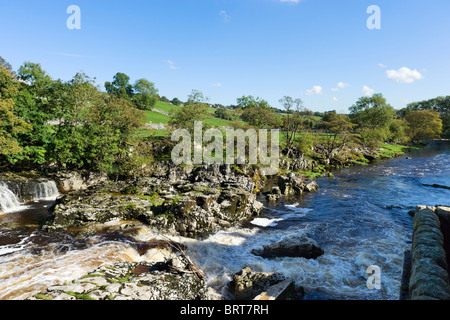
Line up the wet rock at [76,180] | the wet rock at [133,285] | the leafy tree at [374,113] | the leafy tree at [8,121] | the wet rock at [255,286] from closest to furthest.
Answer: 1. the wet rock at [133,285]
2. the wet rock at [255,286]
3. the leafy tree at [8,121]
4. the wet rock at [76,180]
5. the leafy tree at [374,113]

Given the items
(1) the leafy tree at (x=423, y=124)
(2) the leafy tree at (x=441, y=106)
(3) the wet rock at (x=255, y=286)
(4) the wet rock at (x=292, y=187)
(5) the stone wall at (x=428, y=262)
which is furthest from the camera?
(2) the leafy tree at (x=441, y=106)

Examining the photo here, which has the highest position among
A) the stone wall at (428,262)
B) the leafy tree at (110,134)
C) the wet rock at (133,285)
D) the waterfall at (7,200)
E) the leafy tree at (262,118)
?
the leafy tree at (262,118)

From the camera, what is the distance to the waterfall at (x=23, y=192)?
54.9 feet

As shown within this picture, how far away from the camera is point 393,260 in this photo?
11383mm

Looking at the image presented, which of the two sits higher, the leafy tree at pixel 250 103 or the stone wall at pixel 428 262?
the leafy tree at pixel 250 103

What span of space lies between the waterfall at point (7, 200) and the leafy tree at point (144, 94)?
5659cm

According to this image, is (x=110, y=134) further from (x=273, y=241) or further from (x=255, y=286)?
(x=255, y=286)

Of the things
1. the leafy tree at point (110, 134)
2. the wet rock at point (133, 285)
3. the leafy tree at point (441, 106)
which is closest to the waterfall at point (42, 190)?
the leafy tree at point (110, 134)

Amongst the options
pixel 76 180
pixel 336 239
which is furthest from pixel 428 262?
pixel 76 180

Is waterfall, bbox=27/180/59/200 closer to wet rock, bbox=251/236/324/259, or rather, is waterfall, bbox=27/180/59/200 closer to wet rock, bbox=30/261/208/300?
wet rock, bbox=30/261/208/300

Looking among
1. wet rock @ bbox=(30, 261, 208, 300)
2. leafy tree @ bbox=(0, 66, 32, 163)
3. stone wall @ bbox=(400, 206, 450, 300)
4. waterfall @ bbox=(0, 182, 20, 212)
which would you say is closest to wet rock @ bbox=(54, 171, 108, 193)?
waterfall @ bbox=(0, 182, 20, 212)

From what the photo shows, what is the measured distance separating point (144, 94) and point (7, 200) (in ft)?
213

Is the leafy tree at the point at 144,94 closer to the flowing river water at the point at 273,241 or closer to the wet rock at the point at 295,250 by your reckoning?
the flowing river water at the point at 273,241
